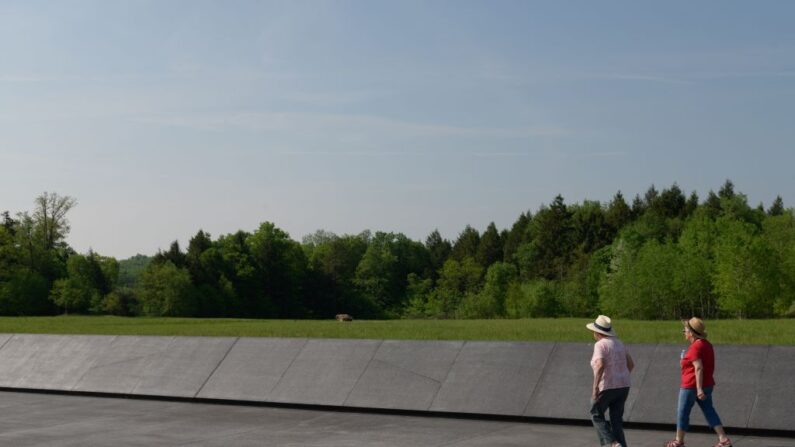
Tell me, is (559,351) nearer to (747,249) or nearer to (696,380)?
(696,380)

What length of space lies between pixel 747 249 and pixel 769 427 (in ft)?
214

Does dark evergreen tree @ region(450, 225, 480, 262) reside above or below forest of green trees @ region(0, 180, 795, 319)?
below

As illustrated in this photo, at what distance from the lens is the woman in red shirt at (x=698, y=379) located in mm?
10859

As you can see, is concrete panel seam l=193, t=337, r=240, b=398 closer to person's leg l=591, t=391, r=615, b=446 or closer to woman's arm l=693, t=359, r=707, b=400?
person's leg l=591, t=391, r=615, b=446

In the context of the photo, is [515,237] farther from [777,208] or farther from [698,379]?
[698,379]

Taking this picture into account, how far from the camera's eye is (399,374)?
51.4 feet

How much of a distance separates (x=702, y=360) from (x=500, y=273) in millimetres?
109367

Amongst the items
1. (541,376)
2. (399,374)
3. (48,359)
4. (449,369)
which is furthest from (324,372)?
(48,359)

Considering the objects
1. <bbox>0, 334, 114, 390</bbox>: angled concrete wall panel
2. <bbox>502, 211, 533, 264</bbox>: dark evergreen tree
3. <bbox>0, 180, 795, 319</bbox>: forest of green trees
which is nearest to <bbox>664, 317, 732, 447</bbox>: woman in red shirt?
<bbox>0, 334, 114, 390</bbox>: angled concrete wall panel

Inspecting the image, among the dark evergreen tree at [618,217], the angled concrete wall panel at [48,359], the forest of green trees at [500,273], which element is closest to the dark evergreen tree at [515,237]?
the forest of green trees at [500,273]

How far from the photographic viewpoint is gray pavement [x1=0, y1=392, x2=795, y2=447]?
1192 centimetres

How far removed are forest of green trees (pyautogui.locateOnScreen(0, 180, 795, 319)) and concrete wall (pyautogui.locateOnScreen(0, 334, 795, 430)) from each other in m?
60.0

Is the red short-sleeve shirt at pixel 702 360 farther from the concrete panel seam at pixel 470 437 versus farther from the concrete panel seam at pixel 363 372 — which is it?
the concrete panel seam at pixel 363 372

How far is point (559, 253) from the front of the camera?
393ft
